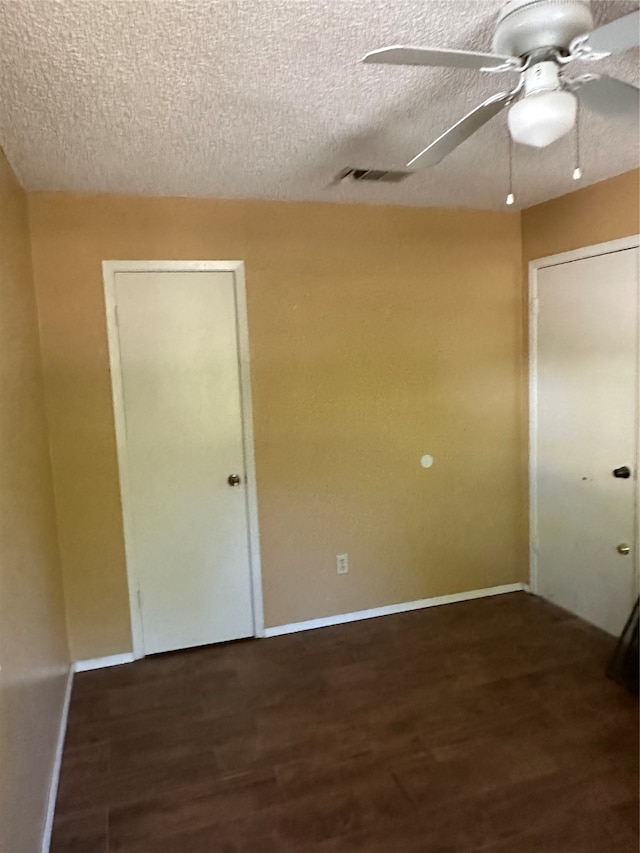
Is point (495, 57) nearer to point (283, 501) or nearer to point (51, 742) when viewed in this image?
point (283, 501)

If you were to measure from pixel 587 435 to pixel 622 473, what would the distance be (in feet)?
1.02

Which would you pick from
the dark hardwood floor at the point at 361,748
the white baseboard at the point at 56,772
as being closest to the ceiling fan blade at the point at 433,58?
the dark hardwood floor at the point at 361,748

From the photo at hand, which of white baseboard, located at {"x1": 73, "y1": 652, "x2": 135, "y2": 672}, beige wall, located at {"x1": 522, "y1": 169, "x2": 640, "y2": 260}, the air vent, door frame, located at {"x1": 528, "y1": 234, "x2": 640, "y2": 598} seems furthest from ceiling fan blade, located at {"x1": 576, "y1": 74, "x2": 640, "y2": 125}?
white baseboard, located at {"x1": 73, "y1": 652, "x2": 135, "y2": 672}

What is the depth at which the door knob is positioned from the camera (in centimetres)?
318

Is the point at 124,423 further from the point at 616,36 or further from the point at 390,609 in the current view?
the point at 616,36

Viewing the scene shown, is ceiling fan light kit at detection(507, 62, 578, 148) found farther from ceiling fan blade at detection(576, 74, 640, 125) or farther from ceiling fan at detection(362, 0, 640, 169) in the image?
ceiling fan blade at detection(576, 74, 640, 125)

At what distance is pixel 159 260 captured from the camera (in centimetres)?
316

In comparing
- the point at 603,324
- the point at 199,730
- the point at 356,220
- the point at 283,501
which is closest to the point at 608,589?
the point at 603,324

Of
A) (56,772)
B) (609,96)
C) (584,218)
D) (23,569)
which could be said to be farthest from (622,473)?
(56,772)

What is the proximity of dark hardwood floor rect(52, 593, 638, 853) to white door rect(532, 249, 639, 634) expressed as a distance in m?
0.32

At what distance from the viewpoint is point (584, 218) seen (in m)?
3.35

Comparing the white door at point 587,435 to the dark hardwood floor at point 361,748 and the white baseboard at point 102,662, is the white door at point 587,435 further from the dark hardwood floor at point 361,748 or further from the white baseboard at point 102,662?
the white baseboard at point 102,662

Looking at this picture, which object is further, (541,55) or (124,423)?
(124,423)

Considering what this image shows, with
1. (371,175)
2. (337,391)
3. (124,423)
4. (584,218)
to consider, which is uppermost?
(371,175)
